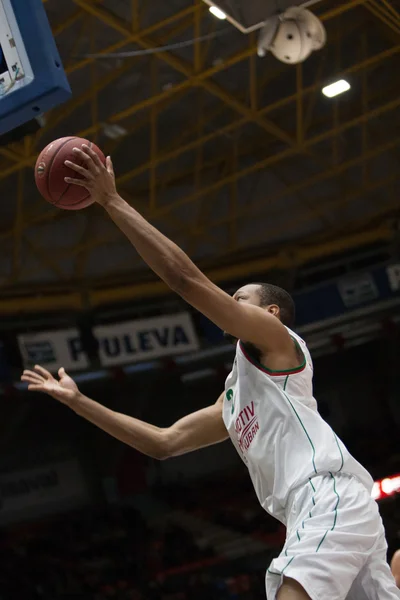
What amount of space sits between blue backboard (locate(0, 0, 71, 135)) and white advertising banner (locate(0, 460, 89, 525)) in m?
13.7

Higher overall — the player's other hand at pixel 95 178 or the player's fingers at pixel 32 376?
the player's other hand at pixel 95 178

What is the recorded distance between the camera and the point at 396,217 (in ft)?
57.5

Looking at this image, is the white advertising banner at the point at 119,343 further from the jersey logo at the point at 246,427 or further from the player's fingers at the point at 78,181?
the player's fingers at the point at 78,181

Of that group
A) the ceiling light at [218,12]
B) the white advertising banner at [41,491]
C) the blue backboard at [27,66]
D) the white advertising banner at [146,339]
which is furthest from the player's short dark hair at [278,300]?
the white advertising banner at [41,491]

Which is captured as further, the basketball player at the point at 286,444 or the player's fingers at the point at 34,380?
the player's fingers at the point at 34,380

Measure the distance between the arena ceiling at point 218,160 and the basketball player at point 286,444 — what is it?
10.1m

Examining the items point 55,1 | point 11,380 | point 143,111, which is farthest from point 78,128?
point 11,380

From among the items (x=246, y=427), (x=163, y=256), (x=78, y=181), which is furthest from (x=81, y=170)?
(x=246, y=427)

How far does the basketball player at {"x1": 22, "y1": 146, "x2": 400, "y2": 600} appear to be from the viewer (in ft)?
9.34

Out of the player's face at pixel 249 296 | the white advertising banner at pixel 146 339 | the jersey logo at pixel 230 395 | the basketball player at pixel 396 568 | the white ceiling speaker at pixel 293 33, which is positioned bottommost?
the basketball player at pixel 396 568

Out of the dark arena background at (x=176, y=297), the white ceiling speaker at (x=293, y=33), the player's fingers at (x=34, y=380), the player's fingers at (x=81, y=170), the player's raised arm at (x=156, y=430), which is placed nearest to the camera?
the player's fingers at (x=81, y=170)

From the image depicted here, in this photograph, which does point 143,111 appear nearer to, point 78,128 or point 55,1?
point 78,128

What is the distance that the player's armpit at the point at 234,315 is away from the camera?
3.08m

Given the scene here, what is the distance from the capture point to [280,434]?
A: 3.16 metres
